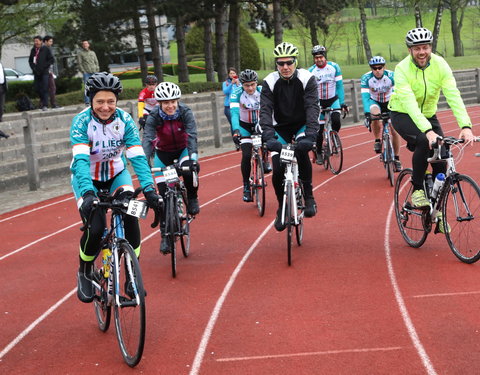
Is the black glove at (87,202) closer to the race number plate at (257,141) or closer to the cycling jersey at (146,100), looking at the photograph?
the race number plate at (257,141)

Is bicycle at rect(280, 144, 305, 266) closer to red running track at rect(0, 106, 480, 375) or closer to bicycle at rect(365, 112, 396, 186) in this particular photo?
red running track at rect(0, 106, 480, 375)

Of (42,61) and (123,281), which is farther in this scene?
(42,61)

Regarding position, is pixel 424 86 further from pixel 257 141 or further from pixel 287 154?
pixel 257 141

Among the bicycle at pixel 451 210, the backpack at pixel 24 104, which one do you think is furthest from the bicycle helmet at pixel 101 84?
the backpack at pixel 24 104

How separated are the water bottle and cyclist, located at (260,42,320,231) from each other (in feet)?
4.19

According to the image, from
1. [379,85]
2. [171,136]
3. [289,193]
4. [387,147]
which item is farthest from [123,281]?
[379,85]

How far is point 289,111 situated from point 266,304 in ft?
8.72

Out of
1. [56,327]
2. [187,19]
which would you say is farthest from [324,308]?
[187,19]

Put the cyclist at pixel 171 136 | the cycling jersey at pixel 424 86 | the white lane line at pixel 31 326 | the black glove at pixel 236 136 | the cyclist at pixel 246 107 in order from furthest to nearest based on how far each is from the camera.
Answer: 1. the cyclist at pixel 246 107
2. the black glove at pixel 236 136
3. the cyclist at pixel 171 136
4. the cycling jersey at pixel 424 86
5. the white lane line at pixel 31 326

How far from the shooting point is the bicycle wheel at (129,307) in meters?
5.86

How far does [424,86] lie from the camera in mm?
8641

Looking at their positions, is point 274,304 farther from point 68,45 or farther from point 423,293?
A: point 68,45

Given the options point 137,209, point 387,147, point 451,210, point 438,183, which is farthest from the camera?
point 387,147

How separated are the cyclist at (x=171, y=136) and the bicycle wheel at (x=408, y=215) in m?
2.14
